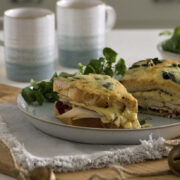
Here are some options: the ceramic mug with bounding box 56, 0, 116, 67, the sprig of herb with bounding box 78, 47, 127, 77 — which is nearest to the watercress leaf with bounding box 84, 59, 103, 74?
the sprig of herb with bounding box 78, 47, 127, 77

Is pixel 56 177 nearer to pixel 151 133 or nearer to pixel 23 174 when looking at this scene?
pixel 23 174

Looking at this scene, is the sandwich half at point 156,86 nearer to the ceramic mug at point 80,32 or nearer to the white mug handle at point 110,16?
the ceramic mug at point 80,32

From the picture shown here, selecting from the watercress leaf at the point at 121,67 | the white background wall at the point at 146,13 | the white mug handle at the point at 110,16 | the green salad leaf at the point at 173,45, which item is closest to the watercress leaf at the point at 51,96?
the watercress leaf at the point at 121,67

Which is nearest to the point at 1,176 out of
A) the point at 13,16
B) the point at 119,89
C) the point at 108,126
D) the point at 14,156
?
the point at 14,156

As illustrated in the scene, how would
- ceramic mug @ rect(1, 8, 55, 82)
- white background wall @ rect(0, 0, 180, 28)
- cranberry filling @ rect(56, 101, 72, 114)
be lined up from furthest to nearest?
1. white background wall @ rect(0, 0, 180, 28)
2. ceramic mug @ rect(1, 8, 55, 82)
3. cranberry filling @ rect(56, 101, 72, 114)

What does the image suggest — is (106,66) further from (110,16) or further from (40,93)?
(110,16)

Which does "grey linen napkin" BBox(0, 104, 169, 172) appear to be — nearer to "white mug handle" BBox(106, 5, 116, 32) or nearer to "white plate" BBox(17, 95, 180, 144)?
"white plate" BBox(17, 95, 180, 144)
